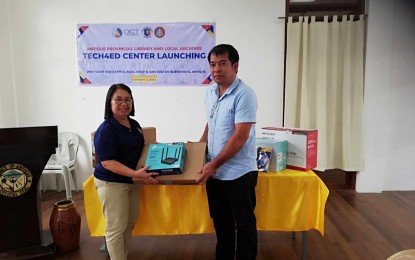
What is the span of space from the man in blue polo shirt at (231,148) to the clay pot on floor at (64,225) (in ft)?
4.00

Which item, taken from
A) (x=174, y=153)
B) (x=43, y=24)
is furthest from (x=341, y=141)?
(x=43, y=24)

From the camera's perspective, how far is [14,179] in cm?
197

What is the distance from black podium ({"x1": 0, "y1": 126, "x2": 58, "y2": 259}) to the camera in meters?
1.94

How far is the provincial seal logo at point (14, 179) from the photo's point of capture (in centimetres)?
194

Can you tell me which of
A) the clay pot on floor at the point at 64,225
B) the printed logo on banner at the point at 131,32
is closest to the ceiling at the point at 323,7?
Result: the printed logo on banner at the point at 131,32

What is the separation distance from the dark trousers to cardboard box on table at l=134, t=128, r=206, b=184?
190 mm

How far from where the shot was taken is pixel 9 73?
141 inches

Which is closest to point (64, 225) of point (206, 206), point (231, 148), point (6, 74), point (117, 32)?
point (206, 206)

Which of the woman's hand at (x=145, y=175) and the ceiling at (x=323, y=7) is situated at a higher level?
the ceiling at (x=323, y=7)

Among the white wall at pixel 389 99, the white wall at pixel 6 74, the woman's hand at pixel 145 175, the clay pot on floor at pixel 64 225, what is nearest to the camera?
the woman's hand at pixel 145 175

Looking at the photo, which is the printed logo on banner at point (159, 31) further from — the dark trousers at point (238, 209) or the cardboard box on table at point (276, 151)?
the dark trousers at point (238, 209)

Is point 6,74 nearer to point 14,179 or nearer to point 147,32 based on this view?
point 147,32

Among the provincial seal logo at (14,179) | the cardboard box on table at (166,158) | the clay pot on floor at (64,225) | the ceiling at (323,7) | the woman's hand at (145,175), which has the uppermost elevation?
the ceiling at (323,7)

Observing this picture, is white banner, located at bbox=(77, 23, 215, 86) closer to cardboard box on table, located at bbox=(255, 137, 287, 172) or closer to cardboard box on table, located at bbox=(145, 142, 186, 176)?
cardboard box on table, located at bbox=(255, 137, 287, 172)
